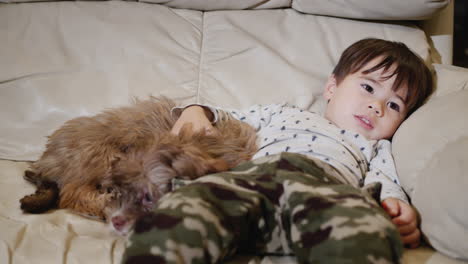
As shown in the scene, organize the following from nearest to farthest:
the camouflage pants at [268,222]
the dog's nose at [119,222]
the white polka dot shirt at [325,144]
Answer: the camouflage pants at [268,222] < the dog's nose at [119,222] < the white polka dot shirt at [325,144]

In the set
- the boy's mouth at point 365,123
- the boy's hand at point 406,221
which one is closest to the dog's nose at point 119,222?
the boy's hand at point 406,221

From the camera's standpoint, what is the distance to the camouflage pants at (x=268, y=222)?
2.56 ft

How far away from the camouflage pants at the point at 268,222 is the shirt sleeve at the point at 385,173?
0.25 metres

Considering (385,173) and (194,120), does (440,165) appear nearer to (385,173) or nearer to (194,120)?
(385,173)

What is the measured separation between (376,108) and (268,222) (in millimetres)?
590

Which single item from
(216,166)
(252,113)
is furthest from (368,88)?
(216,166)

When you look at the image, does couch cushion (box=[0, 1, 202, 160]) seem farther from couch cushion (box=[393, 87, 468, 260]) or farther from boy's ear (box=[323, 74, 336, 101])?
couch cushion (box=[393, 87, 468, 260])

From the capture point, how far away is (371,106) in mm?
1310

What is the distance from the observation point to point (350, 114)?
1.34 metres

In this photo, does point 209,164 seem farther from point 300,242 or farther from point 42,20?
point 42,20

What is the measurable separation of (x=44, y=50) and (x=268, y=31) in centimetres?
86

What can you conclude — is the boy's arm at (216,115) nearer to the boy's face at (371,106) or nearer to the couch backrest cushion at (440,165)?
the boy's face at (371,106)

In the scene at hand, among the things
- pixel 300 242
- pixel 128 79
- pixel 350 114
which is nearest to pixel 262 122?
pixel 350 114

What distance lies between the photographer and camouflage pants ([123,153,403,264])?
2.56 ft
